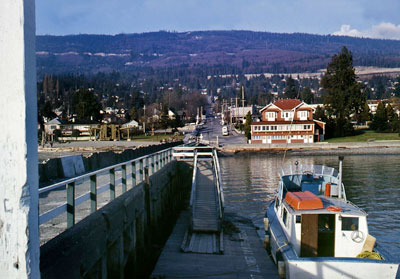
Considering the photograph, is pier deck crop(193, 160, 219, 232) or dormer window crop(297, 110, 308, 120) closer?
pier deck crop(193, 160, 219, 232)

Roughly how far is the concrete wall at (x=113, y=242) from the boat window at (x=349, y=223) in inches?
284

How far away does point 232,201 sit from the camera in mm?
31797

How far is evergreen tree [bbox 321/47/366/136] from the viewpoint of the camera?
313ft

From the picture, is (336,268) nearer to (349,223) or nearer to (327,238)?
(327,238)

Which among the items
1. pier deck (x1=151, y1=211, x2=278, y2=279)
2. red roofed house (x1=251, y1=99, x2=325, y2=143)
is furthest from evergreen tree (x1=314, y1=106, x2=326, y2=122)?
pier deck (x1=151, y1=211, x2=278, y2=279)

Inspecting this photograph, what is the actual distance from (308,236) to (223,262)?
12.1ft

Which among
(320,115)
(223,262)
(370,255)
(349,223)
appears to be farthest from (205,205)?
(320,115)

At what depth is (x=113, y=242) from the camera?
977cm

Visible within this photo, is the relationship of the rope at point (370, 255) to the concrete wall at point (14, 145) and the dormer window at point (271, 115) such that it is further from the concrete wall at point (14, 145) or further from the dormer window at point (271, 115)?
the dormer window at point (271, 115)

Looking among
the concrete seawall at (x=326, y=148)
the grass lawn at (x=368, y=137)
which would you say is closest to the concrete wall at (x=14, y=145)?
the concrete seawall at (x=326, y=148)

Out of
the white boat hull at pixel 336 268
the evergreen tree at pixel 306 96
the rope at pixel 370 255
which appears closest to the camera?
the white boat hull at pixel 336 268

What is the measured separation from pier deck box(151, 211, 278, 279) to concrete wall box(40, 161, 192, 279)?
2.16 feet

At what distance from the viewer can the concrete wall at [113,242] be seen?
6430 mm

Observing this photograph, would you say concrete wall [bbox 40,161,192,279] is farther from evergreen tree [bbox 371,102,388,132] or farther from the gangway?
evergreen tree [bbox 371,102,388,132]
